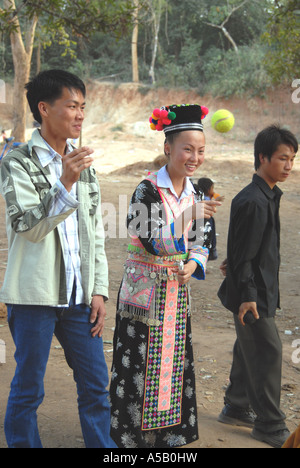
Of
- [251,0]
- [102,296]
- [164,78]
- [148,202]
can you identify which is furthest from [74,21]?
[251,0]

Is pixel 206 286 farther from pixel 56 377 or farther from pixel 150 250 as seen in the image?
pixel 150 250

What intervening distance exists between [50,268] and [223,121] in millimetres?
7365

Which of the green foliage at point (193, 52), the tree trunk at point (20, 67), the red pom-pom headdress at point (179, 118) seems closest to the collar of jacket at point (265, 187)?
the red pom-pom headdress at point (179, 118)

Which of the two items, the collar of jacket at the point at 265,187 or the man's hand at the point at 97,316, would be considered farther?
the collar of jacket at the point at 265,187

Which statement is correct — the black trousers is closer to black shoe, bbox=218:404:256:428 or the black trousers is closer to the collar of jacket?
black shoe, bbox=218:404:256:428

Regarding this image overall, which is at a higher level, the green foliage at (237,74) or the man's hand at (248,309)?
the green foliage at (237,74)

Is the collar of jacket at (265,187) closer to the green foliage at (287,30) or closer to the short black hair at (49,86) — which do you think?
the short black hair at (49,86)

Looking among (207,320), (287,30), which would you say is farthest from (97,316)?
(287,30)

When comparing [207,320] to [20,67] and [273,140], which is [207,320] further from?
[20,67]

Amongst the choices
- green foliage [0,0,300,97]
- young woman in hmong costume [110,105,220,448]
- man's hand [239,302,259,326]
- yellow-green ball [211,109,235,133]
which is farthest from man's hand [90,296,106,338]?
green foliage [0,0,300,97]

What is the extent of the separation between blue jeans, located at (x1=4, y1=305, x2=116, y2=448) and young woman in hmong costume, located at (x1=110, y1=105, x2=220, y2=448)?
38 centimetres

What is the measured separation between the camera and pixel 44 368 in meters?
2.54

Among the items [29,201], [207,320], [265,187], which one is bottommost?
[207,320]

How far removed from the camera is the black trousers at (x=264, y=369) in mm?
3221
